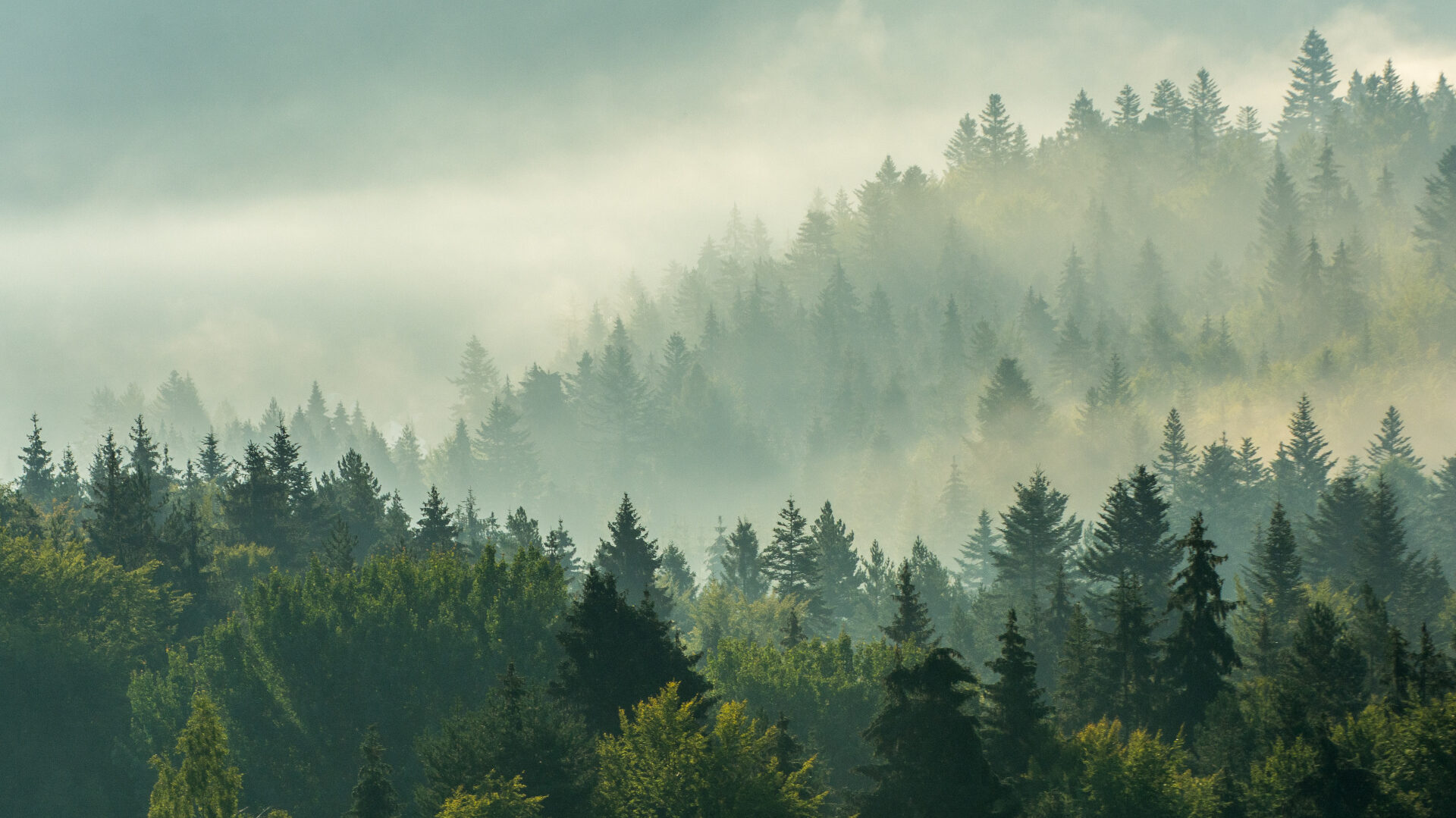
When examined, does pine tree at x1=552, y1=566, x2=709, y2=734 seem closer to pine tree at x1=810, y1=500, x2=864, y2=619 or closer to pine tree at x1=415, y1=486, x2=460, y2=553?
pine tree at x1=415, y1=486, x2=460, y2=553

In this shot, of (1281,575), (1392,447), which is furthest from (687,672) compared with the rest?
(1392,447)

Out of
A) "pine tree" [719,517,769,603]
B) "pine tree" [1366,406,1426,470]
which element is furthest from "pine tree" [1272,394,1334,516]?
"pine tree" [719,517,769,603]

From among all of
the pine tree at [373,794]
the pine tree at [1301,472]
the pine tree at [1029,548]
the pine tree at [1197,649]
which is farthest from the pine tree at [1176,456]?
the pine tree at [373,794]

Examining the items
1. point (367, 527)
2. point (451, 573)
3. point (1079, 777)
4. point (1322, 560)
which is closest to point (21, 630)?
point (451, 573)

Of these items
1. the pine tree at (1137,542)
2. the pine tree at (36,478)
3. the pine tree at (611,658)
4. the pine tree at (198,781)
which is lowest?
the pine tree at (198,781)

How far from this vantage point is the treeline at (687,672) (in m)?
44.5

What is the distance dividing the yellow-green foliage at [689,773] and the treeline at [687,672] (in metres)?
0.12

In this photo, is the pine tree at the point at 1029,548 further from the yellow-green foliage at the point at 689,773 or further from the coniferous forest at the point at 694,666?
the yellow-green foliage at the point at 689,773

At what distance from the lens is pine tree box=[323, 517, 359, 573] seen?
82.0 metres

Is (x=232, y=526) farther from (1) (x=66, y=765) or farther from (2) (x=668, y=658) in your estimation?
(2) (x=668, y=658)

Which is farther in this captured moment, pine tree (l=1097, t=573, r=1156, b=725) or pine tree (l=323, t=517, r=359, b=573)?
pine tree (l=323, t=517, r=359, b=573)

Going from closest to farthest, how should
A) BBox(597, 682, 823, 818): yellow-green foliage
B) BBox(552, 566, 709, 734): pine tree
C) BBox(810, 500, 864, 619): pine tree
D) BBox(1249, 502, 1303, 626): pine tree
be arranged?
BBox(597, 682, 823, 818): yellow-green foliage
BBox(552, 566, 709, 734): pine tree
BBox(1249, 502, 1303, 626): pine tree
BBox(810, 500, 864, 619): pine tree

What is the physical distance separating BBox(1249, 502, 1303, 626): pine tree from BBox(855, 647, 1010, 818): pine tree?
33.4m

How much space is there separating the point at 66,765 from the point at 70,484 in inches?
2434
